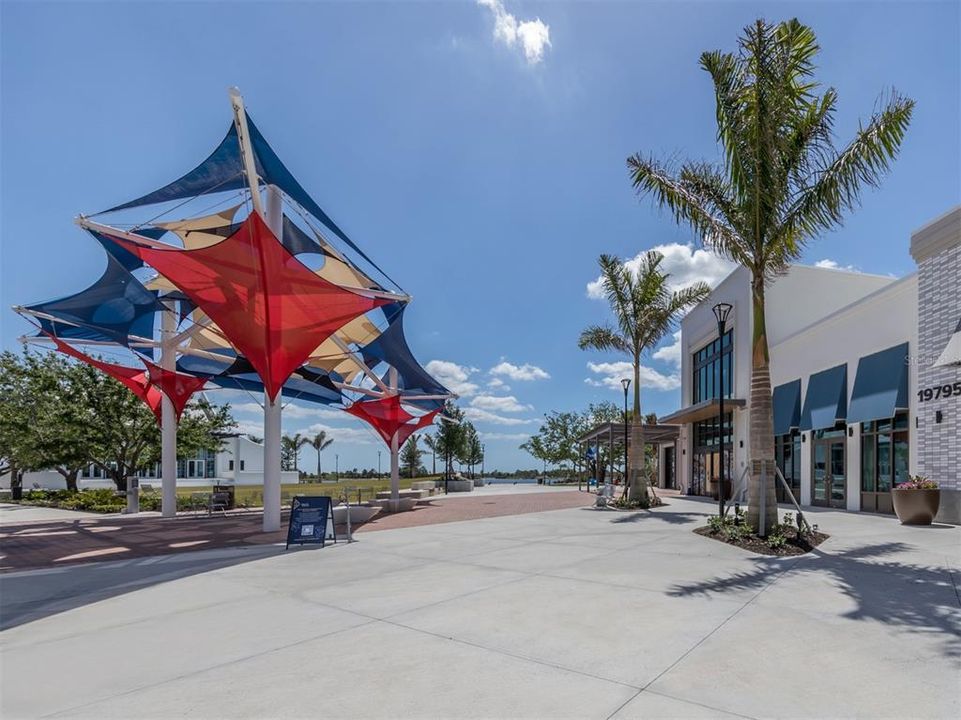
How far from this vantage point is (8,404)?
2884cm

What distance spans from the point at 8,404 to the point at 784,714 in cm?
3590

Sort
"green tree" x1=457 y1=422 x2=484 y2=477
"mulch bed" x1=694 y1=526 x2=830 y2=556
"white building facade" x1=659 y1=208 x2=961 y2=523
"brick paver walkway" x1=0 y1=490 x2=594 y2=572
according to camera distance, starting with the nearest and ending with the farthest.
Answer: "mulch bed" x1=694 y1=526 x2=830 y2=556 < "brick paver walkway" x1=0 y1=490 x2=594 y2=572 < "white building facade" x1=659 y1=208 x2=961 y2=523 < "green tree" x1=457 y1=422 x2=484 y2=477

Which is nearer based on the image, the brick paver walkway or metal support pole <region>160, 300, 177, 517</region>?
the brick paver walkway

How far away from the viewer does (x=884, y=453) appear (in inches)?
738

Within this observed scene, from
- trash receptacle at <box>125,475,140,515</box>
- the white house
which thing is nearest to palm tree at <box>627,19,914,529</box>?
trash receptacle at <box>125,475,140,515</box>

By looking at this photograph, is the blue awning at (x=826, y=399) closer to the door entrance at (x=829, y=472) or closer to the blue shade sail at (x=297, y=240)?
the door entrance at (x=829, y=472)

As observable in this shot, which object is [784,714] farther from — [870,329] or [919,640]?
[870,329]

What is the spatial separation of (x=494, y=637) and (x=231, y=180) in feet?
48.9

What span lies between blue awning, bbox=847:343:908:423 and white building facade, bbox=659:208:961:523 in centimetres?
4

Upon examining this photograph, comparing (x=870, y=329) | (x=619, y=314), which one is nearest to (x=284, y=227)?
(x=619, y=314)

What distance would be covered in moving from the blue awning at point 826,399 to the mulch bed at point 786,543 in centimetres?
969

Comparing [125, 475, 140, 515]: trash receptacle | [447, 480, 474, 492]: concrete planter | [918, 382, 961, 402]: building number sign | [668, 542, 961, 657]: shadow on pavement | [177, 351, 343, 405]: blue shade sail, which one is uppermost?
[177, 351, 343, 405]: blue shade sail

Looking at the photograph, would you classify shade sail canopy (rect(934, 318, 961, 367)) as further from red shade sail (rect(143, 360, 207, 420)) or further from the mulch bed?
red shade sail (rect(143, 360, 207, 420))

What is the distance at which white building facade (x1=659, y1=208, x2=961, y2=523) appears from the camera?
15852 mm
